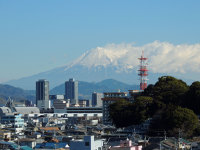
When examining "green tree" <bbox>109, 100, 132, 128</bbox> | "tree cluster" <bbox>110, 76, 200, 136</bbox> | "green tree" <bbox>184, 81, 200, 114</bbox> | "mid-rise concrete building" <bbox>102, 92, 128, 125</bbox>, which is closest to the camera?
"tree cluster" <bbox>110, 76, 200, 136</bbox>

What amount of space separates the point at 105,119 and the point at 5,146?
56795 millimetres

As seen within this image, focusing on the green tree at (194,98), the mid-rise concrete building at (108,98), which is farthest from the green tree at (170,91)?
the mid-rise concrete building at (108,98)

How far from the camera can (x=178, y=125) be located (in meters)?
59.4

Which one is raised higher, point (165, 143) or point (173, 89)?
point (173, 89)

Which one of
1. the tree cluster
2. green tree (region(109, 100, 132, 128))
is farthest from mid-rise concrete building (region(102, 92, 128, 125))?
green tree (region(109, 100, 132, 128))

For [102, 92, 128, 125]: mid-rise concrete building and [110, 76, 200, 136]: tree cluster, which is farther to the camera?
[102, 92, 128, 125]: mid-rise concrete building

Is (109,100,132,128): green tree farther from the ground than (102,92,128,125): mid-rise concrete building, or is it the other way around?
(102,92,128,125): mid-rise concrete building

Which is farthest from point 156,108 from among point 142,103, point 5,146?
point 5,146

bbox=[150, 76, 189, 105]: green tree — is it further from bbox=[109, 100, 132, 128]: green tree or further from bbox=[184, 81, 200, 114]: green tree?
bbox=[109, 100, 132, 128]: green tree

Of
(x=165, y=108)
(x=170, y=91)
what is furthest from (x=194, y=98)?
(x=170, y=91)

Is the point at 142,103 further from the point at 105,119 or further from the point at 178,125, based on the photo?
the point at 105,119

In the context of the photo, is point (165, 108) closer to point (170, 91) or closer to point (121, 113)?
point (121, 113)

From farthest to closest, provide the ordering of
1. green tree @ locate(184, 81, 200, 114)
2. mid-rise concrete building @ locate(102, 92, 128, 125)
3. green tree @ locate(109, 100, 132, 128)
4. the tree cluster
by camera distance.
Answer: mid-rise concrete building @ locate(102, 92, 128, 125) → green tree @ locate(109, 100, 132, 128) → green tree @ locate(184, 81, 200, 114) → the tree cluster

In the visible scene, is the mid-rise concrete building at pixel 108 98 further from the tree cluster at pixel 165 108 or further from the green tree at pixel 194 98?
the green tree at pixel 194 98
